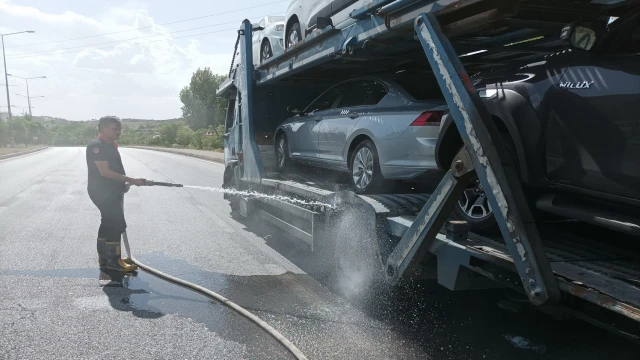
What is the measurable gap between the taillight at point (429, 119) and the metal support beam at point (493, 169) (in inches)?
57.8

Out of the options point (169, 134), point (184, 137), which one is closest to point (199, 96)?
point (184, 137)

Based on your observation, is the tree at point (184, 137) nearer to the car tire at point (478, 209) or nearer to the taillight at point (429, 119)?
the taillight at point (429, 119)

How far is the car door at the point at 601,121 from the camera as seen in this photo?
2746 millimetres

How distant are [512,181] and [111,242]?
176 inches

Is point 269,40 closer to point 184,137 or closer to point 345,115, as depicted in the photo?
point 345,115

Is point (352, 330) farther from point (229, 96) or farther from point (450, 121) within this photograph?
point (229, 96)

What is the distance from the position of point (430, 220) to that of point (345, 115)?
3.01 m

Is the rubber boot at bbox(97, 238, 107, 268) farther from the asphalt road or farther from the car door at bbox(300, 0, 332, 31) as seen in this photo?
the car door at bbox(300, 0, 332, 31)

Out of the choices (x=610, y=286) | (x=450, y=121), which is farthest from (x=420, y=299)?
(x=610, y=286)

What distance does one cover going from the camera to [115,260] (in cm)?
580

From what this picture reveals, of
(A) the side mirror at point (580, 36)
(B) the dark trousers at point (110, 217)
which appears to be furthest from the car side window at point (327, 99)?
(A) the side mirror at point (580, 36)

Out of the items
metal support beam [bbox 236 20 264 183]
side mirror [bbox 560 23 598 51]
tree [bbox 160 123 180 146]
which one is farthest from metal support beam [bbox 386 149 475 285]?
tree [bbox 160 123 180 146]

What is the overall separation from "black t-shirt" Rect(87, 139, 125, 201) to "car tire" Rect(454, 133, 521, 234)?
3749 millimetres

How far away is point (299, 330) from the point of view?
4.07 meters
